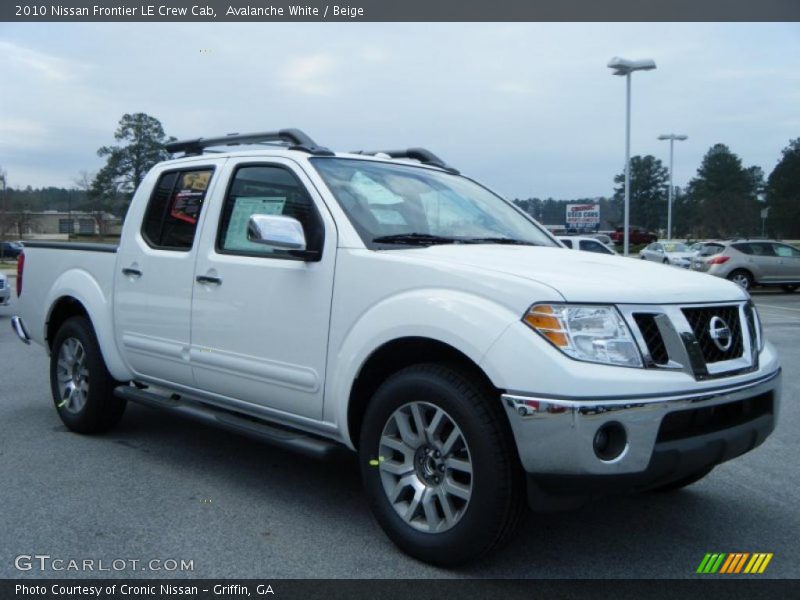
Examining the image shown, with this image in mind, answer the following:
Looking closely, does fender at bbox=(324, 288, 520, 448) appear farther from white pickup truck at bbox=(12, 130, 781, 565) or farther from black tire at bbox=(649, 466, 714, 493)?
black tire at bbox=(649, 466, 714, 493)

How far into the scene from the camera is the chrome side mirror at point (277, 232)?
3.79 meters

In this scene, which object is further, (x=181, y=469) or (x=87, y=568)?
(x=181, y=469)

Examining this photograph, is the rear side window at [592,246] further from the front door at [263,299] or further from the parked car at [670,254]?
the front door at [263,299]

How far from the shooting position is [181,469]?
16.1 ft

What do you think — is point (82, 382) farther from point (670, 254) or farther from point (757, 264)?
point (670, 254)

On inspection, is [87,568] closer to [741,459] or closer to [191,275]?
[191,275]

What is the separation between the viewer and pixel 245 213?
15.1 feet

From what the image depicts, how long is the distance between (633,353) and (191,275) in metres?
2.71

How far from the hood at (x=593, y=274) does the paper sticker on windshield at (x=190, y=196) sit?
5.76 feet

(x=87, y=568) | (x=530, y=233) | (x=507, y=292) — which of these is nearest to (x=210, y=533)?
(x=87, y=568)

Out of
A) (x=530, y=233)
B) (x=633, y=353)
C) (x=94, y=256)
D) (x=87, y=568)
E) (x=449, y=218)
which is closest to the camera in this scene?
(x=633, y=353)

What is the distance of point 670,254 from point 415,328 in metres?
32.7

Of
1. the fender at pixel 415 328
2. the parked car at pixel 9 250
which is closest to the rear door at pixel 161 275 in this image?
the fender at pixel 415 328

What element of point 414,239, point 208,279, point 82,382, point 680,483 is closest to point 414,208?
point 414,239
